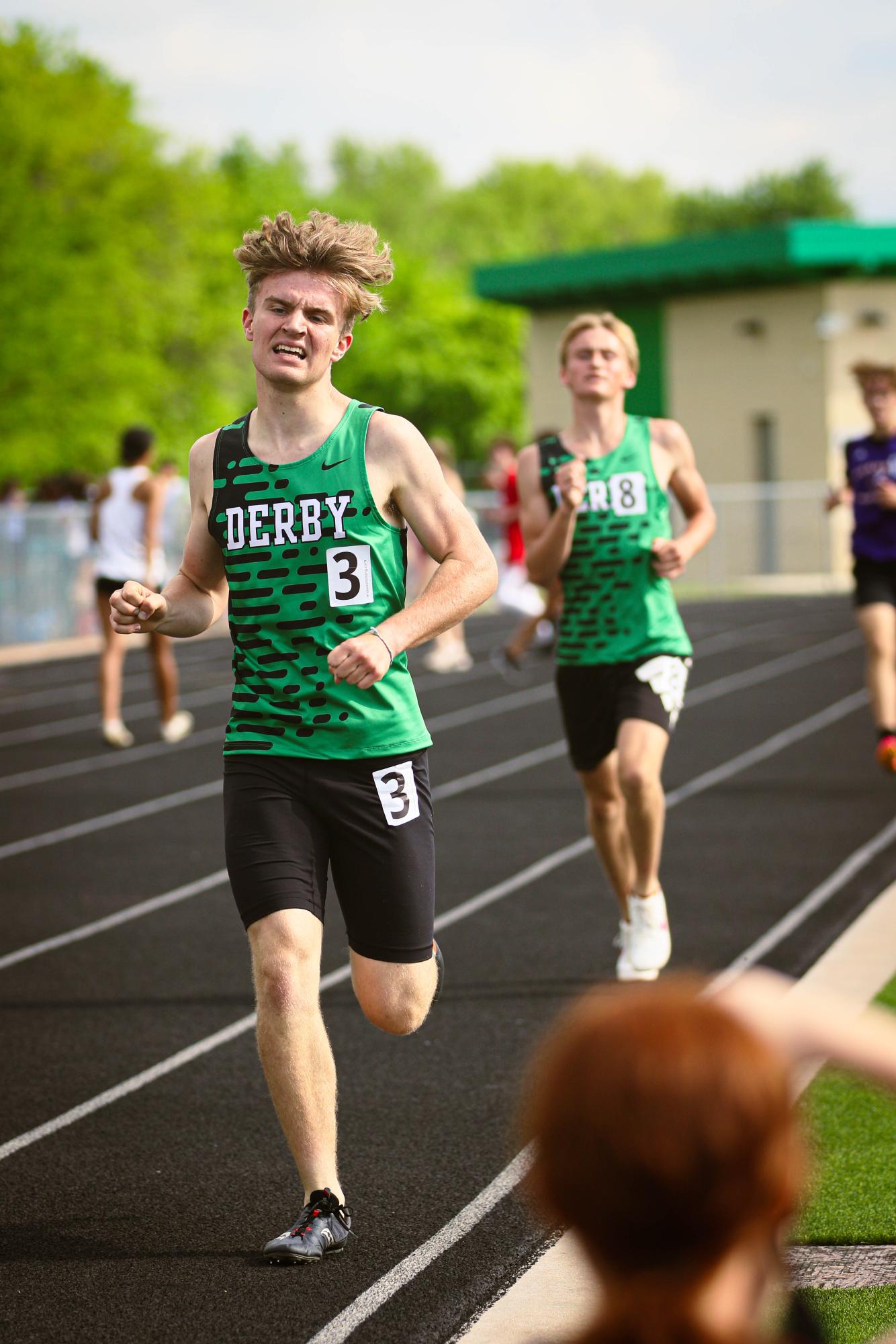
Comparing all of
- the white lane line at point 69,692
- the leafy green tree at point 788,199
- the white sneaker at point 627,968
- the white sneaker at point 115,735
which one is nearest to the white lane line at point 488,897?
the white sneaker at point 627,968

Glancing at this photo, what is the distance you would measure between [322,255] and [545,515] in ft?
7.69

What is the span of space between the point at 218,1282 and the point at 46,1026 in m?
2.44

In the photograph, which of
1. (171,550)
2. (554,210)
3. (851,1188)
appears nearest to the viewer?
(851,1188)

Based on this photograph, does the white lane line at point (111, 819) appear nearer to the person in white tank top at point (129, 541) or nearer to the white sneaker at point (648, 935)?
the person in white tank top at point (129, 541)

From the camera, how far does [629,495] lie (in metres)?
6.31

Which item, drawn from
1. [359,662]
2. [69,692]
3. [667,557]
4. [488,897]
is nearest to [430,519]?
[359,662]

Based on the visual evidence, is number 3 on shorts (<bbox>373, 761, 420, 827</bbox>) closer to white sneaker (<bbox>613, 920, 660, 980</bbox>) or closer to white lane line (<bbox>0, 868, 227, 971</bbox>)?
white sneaker (<bbox>613, 920, 660, 980</bbox>)

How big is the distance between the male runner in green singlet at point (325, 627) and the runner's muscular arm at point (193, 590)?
2cm

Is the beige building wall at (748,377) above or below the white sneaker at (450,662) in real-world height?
above

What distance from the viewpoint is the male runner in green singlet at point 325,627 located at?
13.2ft

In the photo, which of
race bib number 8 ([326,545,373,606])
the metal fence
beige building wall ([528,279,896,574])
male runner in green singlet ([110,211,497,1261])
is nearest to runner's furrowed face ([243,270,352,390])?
male runner in green singlet ([110,211,497,1261])

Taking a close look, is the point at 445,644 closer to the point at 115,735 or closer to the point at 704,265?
the point at 115,735

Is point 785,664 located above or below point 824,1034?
below

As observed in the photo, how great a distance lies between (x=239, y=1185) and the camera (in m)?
4.52
